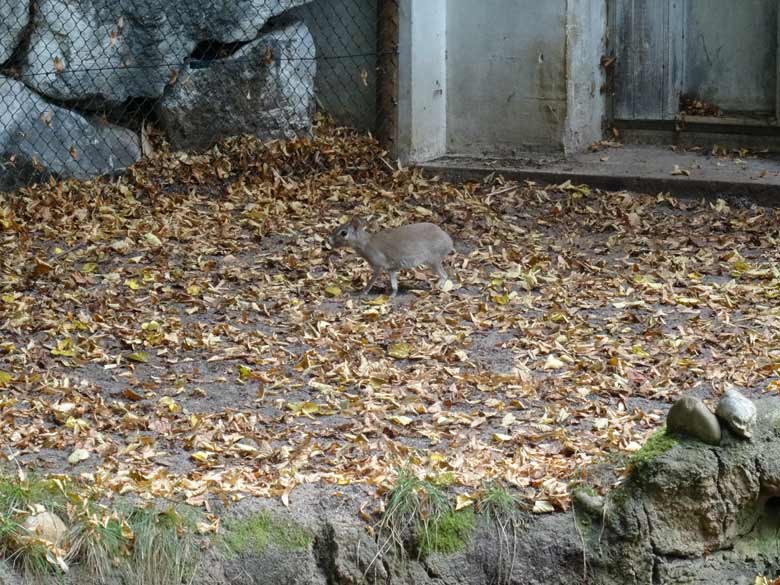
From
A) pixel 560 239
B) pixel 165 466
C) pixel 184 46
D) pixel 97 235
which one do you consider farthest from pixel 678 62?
pixel 165 466

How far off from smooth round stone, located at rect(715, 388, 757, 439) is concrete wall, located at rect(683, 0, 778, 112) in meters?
6.38

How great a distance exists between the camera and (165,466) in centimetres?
572

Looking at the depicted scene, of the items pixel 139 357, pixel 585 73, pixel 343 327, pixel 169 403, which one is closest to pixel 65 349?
pixel 139 357

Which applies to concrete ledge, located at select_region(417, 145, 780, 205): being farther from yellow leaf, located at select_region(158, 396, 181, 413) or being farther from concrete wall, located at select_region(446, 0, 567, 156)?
yellow leaf, located at select_region(158, 396, 181, 413)

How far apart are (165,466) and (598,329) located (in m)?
2.82

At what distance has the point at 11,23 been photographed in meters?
10.3

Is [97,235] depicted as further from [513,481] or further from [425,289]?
[513,481]

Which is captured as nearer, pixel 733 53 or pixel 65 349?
pixel 65 349

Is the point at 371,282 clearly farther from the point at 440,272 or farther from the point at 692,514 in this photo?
the point at 692,514

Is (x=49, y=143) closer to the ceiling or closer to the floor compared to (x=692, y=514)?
closer to the ceiling

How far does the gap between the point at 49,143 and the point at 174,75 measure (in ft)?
4.03

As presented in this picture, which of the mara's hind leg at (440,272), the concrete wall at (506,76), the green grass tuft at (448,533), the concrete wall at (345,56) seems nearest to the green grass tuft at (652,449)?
the green grass tuft at (448,533)

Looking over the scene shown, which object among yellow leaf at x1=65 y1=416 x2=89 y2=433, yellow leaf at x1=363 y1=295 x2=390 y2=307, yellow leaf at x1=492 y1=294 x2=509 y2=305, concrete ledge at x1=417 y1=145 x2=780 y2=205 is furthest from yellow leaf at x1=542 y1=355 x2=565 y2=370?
concrete ledge at x1=417 y1=145 x2=780 y2=205

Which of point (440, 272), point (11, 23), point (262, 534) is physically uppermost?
point (11, 23)
